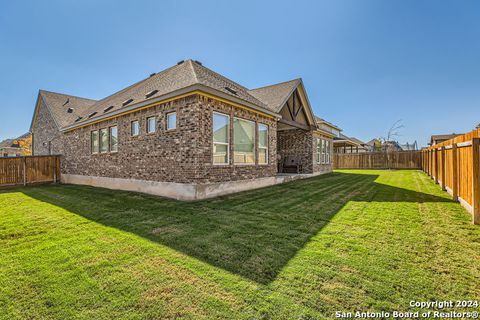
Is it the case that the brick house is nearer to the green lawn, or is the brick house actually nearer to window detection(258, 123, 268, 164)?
window detection(258, 123, 268, 164)

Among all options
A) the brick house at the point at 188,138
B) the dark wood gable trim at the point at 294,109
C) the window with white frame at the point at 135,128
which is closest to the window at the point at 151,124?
the brick house at the point at 188,138

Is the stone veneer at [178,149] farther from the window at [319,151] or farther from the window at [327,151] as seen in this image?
the window at [327,151]

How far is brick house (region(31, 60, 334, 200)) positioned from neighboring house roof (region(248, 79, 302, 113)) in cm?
6

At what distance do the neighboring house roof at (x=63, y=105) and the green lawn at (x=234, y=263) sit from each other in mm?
13686

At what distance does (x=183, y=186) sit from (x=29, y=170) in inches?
531

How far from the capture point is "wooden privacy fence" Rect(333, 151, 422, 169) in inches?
923

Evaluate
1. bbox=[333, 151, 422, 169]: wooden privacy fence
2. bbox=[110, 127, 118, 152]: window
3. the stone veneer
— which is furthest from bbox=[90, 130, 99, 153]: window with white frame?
bbox=[333, 151, 422, 169]: wooden privacy fence

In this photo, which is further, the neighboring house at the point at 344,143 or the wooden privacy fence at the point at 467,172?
the neighboring house at the point at 344,143

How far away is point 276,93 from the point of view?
13.7 m

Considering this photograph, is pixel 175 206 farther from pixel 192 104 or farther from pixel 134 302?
pixel 134 302

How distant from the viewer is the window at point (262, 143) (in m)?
10.7

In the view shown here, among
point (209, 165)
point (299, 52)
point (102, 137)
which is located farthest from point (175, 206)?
point (299, 52)

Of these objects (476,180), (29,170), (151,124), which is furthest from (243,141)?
(29,170)

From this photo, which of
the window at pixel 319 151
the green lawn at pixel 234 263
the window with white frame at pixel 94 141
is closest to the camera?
the green lawn at pixel 234 263
